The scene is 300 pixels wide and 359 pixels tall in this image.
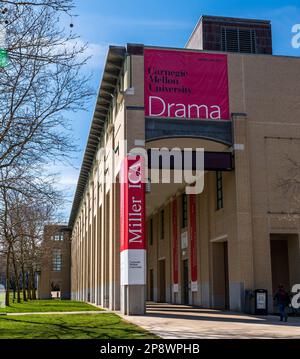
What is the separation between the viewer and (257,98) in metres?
27.9

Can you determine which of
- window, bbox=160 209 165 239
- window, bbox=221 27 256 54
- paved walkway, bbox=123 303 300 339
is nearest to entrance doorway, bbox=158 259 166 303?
window, bbox=160 209 165 239

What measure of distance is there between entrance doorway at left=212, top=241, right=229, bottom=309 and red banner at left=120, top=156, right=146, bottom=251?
6.98 m

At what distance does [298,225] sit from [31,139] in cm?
1422

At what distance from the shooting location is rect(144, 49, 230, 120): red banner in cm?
2697

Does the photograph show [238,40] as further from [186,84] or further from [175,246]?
[175,246]

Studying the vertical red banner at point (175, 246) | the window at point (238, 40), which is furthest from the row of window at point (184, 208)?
the window at point (238, 40)

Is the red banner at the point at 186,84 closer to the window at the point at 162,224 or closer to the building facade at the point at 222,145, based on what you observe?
the building facade at the point at 222,145

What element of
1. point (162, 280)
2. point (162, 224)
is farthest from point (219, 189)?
point (162, 280)

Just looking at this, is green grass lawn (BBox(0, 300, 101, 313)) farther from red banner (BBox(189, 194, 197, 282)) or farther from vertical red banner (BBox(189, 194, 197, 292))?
red banner (BBox(189, 194, 197, 282))

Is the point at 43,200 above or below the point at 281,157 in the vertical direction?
below
